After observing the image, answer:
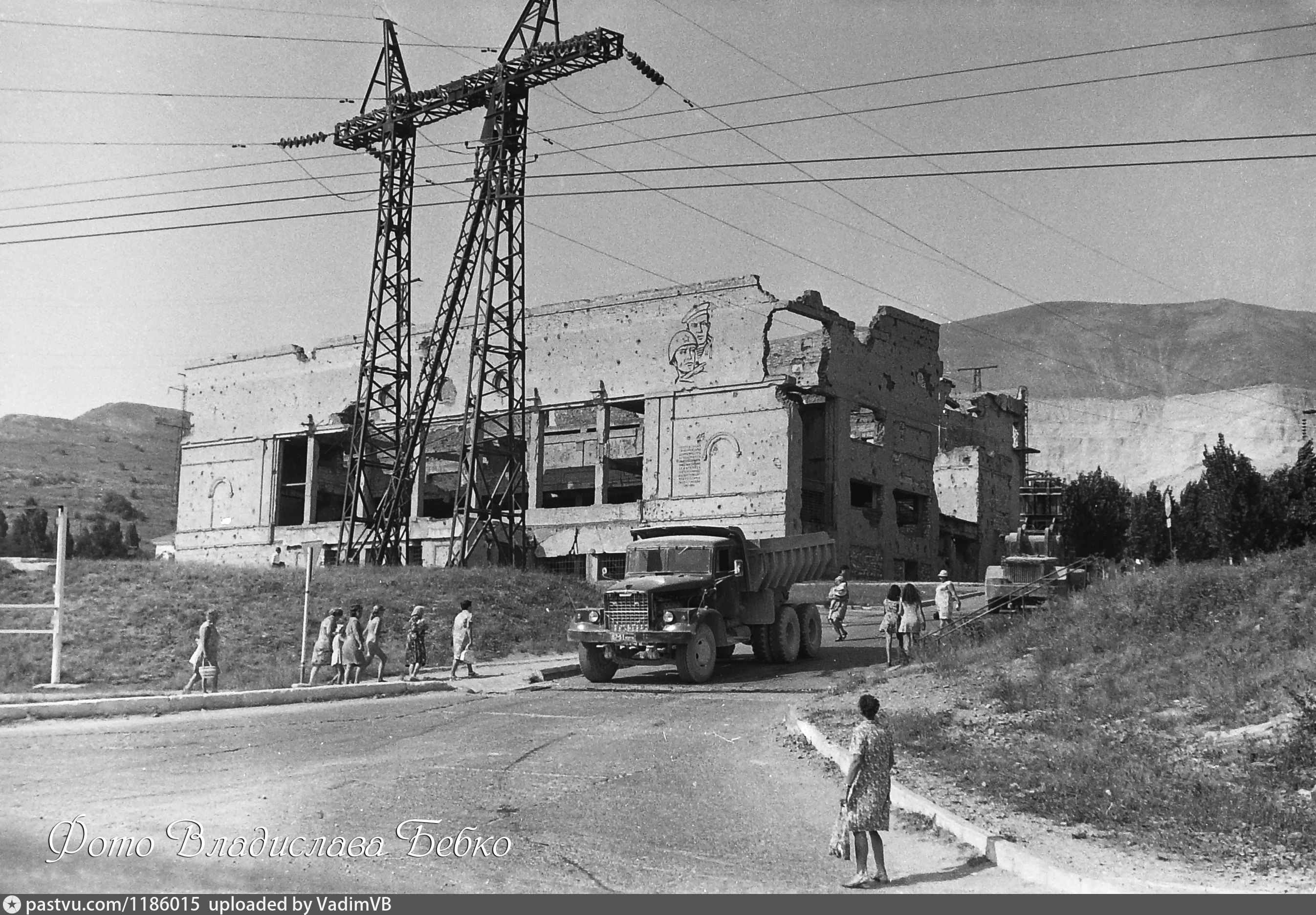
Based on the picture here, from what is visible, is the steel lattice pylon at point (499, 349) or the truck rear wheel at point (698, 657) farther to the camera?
the steel lattice pylon at point (499, 349)

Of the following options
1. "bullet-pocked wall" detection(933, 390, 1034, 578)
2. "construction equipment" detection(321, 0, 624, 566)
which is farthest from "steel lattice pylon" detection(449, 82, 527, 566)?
"bullet-pocked wall" detection(933, 390, 1034, 578)

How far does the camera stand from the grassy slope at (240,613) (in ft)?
76.7

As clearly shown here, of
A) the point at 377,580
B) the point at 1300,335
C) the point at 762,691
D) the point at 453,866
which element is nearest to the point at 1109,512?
the point at 377,580

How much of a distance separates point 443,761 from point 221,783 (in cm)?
240

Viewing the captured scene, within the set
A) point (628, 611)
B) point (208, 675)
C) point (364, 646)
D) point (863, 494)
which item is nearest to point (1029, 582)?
point (628, 611)

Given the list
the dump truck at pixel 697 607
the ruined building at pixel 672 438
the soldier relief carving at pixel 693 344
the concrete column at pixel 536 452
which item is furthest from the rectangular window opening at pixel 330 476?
the dump truck at pixel 697 607

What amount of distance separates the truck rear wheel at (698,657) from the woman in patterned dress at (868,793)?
11480 millimetres

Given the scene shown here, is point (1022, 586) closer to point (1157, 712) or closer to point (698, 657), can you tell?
point (698, 657)

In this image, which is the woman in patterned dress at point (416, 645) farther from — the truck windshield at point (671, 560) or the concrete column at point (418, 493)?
the concrete column at point (418, 493)

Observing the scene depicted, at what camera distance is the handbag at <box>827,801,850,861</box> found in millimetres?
8500

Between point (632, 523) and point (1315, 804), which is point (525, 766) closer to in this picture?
point (1315, 804)

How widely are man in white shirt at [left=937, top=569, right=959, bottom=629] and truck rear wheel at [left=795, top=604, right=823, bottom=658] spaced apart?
2407 mm

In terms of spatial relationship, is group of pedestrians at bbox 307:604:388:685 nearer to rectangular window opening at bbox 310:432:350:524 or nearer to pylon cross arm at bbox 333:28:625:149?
pylon cross arm at bbox 333:28:625:149

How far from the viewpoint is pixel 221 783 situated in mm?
11031
